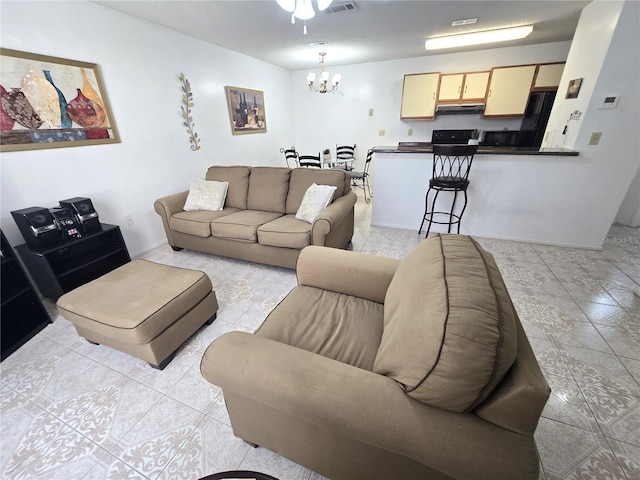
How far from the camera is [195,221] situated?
8.60 feet

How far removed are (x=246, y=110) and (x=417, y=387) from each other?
187 inches

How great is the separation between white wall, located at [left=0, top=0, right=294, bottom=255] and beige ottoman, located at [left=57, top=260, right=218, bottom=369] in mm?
1167

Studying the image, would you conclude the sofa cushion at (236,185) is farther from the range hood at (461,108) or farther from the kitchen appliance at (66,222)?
the range hood at (461,108)

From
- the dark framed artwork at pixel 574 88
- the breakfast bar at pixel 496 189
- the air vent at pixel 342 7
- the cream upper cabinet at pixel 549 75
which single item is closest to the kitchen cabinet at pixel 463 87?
the cream upper cabinet at pixel 549 75

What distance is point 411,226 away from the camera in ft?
11.2

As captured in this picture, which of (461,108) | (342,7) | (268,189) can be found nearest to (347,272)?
(268,189)

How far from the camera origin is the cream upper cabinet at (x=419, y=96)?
446 centimetres

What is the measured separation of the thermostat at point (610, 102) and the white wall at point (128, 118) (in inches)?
172

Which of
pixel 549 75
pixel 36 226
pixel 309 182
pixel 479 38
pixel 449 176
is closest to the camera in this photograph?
pixel 36 226

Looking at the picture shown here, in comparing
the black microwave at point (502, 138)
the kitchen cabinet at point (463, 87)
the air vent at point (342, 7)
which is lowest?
the black microwave at point (502, 138)

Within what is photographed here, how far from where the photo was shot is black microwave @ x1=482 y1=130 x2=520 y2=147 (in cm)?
427

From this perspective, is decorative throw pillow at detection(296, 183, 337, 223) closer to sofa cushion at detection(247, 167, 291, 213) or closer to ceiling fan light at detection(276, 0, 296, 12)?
sofa cushion at detection(247, 167, 291, 213)

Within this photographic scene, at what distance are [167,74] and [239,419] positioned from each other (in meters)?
3.64

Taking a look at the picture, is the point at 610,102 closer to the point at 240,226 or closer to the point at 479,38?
the point at 479,38
